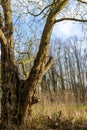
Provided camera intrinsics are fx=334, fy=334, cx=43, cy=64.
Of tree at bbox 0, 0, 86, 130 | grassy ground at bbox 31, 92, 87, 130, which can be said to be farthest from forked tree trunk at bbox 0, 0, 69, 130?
grassy ground at bbox 31, 92, 87, 130

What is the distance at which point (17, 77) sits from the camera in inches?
486

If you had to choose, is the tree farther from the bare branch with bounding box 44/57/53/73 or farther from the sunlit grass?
the sunlit grass

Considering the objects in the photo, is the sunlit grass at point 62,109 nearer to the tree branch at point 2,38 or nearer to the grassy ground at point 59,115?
the grassy ground at point 59,115

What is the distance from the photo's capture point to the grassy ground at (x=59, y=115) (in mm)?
12492

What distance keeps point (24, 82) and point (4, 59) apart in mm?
1169

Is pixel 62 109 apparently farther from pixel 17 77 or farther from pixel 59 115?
pixel 17 77

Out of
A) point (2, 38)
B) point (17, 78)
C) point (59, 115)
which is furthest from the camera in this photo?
point (59, 115)

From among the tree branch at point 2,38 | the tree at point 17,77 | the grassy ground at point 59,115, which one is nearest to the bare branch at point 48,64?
the tree at point 17,77

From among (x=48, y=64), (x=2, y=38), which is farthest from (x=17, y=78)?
(x=2, y=38)

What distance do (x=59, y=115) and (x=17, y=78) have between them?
7.32 ft

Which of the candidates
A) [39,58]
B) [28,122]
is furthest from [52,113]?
[39,58]

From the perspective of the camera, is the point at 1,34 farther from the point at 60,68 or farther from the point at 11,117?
the point at 60,68

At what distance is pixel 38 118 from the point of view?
12.8 metres

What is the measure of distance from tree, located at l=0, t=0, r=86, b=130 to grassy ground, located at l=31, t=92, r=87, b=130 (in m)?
0.90
